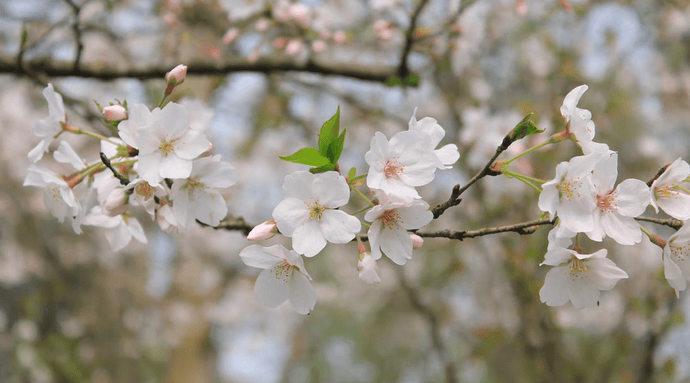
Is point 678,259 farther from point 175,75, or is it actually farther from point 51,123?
point 51,123

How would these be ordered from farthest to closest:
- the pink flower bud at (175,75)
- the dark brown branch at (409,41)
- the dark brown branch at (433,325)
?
the dark brown branch at (433,325) < the dark brown branch at (409,41) < the pink flower bud at (175,75)

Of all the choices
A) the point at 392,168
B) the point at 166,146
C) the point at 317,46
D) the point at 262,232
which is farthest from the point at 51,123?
the point at 317,46

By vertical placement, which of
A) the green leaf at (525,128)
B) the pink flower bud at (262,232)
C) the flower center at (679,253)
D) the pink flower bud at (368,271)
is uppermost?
the green leaf at (525,128)

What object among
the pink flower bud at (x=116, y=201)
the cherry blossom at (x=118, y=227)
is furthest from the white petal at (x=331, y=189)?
the cherry blossom at (x=118, y=227)

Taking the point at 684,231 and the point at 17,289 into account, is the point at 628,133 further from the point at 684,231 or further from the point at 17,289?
the point at 17,289

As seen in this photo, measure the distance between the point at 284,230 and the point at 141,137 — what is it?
0.37m

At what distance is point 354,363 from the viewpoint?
12.6 m

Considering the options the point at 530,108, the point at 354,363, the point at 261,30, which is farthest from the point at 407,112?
the point at 354,363

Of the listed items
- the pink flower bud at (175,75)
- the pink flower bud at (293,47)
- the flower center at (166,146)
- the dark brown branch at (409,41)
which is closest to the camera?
the flower center at (166,146)

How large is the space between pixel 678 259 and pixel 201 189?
112 cm

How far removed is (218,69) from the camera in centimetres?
231

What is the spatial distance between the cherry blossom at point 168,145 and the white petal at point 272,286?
1.00 ft

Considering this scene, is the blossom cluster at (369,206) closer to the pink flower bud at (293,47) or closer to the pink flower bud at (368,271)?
the pink flower bud at (368,271)

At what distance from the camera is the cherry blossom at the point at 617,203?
94 cm
